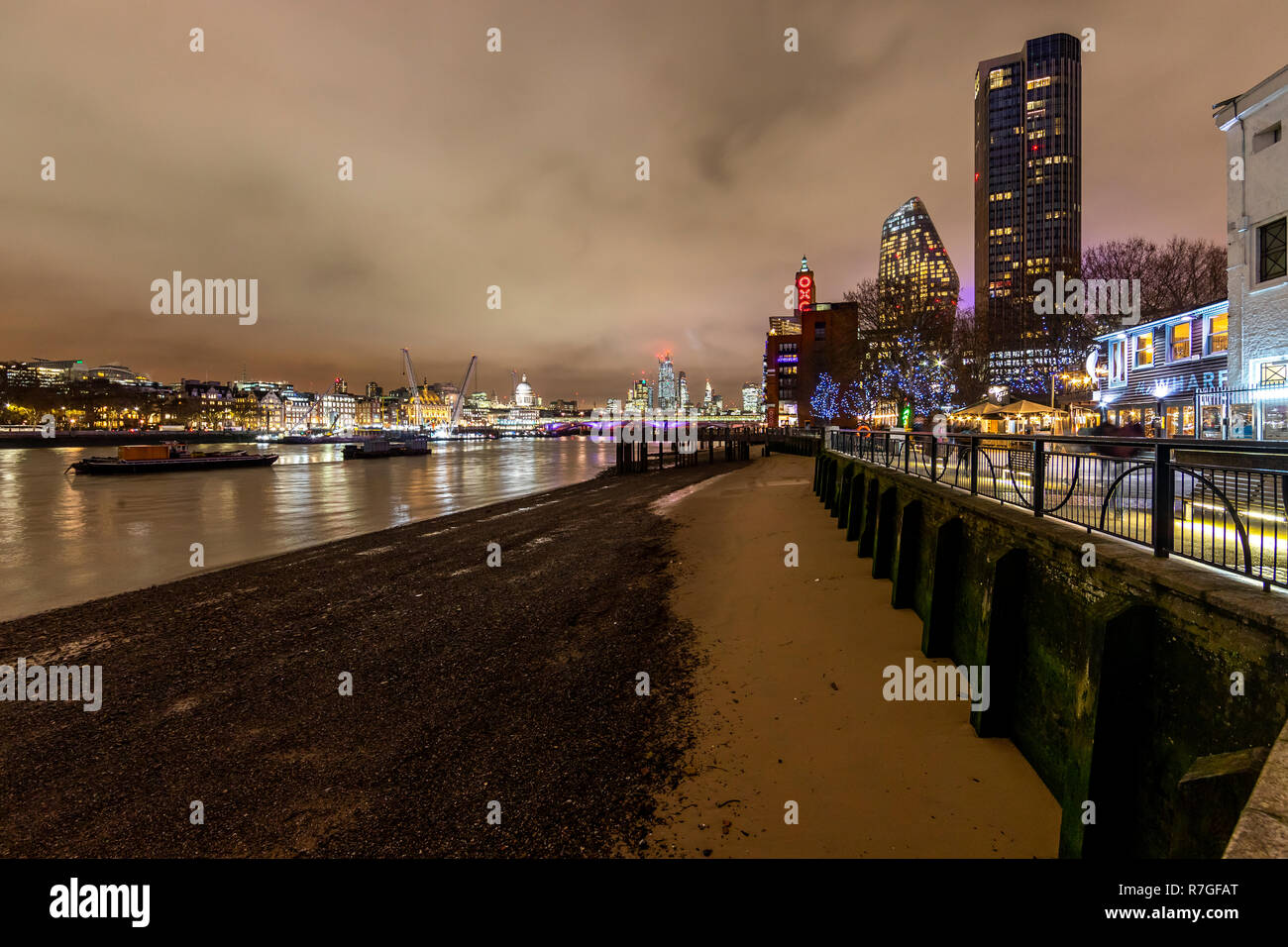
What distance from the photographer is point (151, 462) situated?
57.4 m

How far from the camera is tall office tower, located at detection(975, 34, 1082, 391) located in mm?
135375

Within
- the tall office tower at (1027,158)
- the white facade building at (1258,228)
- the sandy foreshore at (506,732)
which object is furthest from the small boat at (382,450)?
the tall office tower at (1027,158)

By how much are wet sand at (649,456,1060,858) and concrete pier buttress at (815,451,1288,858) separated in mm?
505

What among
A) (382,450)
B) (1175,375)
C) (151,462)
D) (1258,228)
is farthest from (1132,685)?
(382,450)

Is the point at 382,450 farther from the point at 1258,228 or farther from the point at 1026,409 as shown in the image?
the point at 1258,228

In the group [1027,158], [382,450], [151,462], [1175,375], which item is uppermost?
[1027,158]

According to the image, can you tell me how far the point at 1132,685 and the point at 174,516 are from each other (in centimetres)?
3799

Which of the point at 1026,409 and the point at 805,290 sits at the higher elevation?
the point at 805,290

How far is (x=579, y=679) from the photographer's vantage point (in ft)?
25.5

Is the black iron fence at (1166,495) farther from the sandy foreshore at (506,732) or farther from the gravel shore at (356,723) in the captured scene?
the gravel shore at (356,723)

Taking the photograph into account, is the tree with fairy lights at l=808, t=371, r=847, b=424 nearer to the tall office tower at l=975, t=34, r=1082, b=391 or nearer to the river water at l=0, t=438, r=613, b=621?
the river water at l=0, t=438, r=613, b=621

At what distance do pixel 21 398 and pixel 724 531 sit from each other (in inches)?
8831
